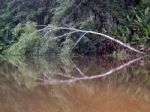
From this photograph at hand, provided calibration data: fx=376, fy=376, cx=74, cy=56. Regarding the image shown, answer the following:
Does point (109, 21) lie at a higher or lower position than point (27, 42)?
higher

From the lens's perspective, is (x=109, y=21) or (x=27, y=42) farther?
(x=27, y=42)

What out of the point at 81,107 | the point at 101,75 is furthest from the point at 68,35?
the point at 81,107

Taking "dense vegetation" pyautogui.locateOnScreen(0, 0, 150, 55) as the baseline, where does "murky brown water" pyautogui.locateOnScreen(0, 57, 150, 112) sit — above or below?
below

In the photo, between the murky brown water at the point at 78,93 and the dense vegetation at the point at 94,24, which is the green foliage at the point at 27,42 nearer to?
the dense vegetation at the point at 94,24

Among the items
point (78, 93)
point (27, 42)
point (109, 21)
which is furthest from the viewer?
point (27, 42)

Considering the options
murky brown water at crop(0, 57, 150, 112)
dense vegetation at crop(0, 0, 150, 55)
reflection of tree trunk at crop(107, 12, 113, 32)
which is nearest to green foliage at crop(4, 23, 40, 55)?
dense vegetation at crop(0, 0, 150, 55)

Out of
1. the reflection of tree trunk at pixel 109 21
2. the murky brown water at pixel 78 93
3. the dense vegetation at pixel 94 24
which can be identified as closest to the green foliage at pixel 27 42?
the dense vegetation at pixel 94 24

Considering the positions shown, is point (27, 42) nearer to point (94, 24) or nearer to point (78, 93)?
point (94, 24)

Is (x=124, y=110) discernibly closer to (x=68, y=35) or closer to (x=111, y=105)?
(x=111, y=105)

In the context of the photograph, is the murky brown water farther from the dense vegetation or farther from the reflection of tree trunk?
the reflection of tree trunk

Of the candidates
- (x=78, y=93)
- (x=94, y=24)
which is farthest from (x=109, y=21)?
(x=78, y=93)

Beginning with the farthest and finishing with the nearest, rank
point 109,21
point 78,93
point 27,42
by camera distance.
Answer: point 27,42
point 109,21
point 78,93

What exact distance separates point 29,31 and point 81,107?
11187mm

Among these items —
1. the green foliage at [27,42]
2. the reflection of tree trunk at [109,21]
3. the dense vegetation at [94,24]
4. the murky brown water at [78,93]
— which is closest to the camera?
the murky brown water at [78,93]
